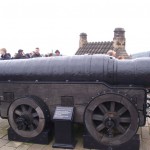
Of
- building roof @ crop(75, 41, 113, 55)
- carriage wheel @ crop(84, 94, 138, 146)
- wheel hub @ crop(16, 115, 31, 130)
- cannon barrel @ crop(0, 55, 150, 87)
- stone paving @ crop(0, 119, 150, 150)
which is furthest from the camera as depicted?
building roof @ crop(75, 41, 113, 55)

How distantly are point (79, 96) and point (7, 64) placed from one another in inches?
60.4

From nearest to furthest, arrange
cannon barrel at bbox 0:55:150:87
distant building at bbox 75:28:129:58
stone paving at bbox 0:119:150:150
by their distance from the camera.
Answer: cannon barrel at bbox 0:55:150:87, stone paving at bbox 0:119:150:150, distant building at bbox 75:28:129:58

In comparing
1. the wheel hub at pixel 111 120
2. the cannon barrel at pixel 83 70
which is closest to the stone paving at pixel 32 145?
the wheel hub at pixel 111 120

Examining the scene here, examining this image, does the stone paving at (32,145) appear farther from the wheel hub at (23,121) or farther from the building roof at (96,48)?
the building roof at (96,48)

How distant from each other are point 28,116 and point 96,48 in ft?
47.6

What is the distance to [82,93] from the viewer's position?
4.28 m

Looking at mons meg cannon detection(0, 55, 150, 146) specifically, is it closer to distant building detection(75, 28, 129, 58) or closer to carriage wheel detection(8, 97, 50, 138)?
carriage wheel detection(8, 97, 50, 138)

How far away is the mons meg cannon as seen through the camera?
4.04 meters

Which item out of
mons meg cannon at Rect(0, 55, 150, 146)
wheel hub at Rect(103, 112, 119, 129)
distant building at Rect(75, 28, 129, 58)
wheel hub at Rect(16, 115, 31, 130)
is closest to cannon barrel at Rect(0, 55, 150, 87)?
mons meg cannon at Rect(0, 55, 150, 146)

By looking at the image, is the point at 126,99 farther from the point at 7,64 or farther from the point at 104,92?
the point at 7,64

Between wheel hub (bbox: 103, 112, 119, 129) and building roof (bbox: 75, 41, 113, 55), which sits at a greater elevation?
building roof (bbox: 75, 41, 113, 55)

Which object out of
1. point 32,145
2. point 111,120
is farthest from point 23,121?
point 111,120

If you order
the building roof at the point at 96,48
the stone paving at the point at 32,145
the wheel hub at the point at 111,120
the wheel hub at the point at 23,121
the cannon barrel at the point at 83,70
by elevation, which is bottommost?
the stone paving at the point at 32,145

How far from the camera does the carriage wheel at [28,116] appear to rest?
4375 mm
